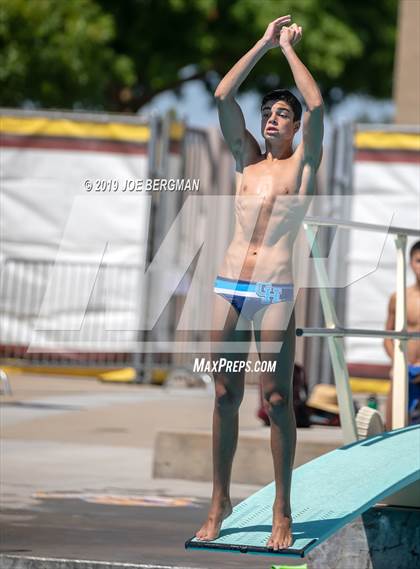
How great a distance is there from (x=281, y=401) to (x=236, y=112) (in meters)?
1.08

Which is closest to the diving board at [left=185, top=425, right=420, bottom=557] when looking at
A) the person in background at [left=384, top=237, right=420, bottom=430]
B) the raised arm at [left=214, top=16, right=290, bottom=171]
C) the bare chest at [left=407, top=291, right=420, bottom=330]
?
the raised arm at [left=214, top=16, right=290, bottom=171]

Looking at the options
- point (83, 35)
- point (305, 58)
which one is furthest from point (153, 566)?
point (305, 58)

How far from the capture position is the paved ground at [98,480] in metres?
8.00

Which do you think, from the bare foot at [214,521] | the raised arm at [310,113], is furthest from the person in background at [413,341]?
the raised arm at [310,113]

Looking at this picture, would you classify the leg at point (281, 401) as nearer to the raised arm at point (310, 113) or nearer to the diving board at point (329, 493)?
the diving board at point (329, 493)

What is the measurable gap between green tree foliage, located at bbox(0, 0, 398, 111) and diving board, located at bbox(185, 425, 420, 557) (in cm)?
2742

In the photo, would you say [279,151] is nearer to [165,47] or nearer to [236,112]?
[236,112]

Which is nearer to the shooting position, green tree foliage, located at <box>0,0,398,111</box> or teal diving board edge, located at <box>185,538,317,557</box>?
teal diving board edge, located at <box>185,538,317,557</box>

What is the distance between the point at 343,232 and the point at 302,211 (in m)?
11.0

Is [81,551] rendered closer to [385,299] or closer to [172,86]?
[385,299]

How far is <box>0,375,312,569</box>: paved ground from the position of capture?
800 centimetres

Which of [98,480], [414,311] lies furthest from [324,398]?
[98,480]

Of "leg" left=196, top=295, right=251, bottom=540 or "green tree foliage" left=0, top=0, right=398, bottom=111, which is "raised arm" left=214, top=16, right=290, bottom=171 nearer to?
"leg" left=196, top=295, right=251, bottom=540

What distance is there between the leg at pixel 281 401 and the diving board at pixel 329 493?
9 cm
